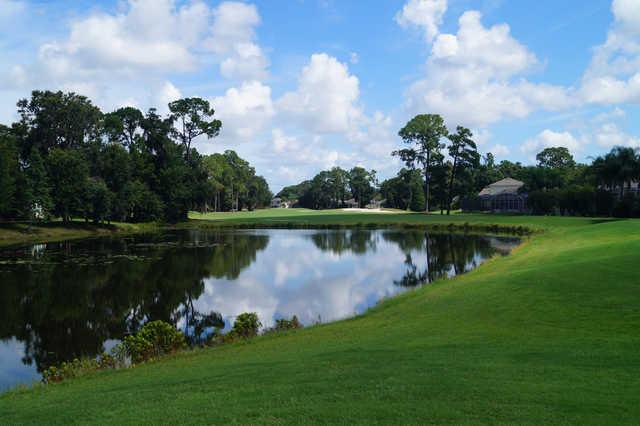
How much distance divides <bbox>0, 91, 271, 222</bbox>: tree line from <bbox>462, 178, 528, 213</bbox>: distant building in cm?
5814

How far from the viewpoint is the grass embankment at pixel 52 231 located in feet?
173

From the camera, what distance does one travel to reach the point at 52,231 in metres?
58.7

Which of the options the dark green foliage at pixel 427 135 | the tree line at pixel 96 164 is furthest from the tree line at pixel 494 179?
the tree line at pixel 96 164

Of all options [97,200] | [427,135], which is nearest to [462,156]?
[427,135]

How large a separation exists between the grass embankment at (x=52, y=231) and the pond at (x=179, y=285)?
7.17 m

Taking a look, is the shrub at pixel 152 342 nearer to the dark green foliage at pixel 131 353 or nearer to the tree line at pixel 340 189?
the dark green foliage at pixel 131 353

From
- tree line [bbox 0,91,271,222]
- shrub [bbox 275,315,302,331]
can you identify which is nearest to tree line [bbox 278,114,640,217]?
tree line [bbox 0,91,271,222]

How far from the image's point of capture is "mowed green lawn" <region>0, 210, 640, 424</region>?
671 centimetres

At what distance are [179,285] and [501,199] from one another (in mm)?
87421

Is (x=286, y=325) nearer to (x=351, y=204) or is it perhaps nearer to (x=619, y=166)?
(x=619, y=166)

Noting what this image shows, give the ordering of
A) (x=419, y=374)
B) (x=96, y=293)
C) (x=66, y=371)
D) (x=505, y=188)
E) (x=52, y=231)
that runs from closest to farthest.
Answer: (x=419, y=374) < (x=66, y=371) < (x=96, y=293) < (x=52, y=231) < (x=505, y=188)

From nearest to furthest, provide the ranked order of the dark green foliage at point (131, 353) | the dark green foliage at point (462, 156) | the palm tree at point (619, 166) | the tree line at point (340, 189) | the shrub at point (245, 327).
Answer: the dark green foliage at point (131, 353)
the shrub at point (245, 327)
the palm tree at point (619, 166)
the dark green foliage at point (462, 156)
the tree line at point (340, 189)

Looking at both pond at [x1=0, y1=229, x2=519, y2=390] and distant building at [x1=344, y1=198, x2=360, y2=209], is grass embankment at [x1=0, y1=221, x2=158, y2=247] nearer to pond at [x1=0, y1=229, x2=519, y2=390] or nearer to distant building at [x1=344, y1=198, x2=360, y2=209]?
pond at [x1=0, y1=229, x2=519, y2=390]

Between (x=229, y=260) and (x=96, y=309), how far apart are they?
1592 centimetres
